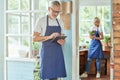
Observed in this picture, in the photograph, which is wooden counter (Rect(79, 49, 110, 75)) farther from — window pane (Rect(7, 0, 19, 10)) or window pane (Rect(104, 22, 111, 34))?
window pane (Rect(7, 0, 19, 10))

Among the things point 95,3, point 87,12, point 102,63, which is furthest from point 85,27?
point 102,63

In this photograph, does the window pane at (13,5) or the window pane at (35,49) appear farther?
the window pane at (13,5)

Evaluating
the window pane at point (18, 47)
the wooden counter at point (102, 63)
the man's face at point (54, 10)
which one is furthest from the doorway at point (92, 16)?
the man's face at point (54, 10)

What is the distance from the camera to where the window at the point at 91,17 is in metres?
8.26

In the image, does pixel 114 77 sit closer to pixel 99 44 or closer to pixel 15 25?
pixel 15 25

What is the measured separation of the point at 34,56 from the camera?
4.36 m

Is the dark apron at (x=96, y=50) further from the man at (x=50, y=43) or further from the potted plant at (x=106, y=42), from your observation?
the man at (x=50, y=43)

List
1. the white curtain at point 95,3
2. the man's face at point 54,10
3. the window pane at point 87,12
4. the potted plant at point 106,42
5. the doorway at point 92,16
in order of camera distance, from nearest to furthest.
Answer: the man's face at point 54,10, the potted plant at point 106,42, the doorway at point 92,16, the white curtain at point 95,3, the window pane at point 87,12

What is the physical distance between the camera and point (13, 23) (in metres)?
4.60

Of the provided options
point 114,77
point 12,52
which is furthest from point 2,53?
point 114,77

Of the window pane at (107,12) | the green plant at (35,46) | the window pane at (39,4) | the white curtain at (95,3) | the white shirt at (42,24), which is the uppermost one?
the white curtain at (95,3)

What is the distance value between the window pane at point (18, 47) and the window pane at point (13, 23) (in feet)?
0.46

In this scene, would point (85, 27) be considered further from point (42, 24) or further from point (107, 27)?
point (42, 24)

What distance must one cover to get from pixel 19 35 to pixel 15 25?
26 cm
